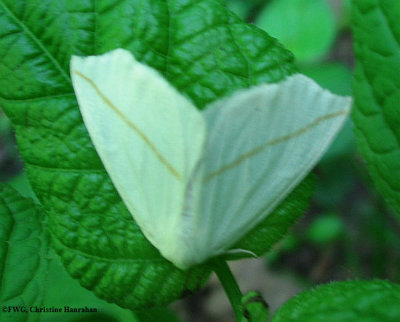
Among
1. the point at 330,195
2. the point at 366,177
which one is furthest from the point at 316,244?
the point at 366,177

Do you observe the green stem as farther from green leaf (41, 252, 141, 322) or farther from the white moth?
green leaf (41, 252, 141, 322)

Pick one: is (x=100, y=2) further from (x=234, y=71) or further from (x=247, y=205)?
(x=247, y=205)

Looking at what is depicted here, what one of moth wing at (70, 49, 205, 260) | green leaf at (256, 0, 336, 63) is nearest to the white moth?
moth wing at (70, 49, 205, 260)

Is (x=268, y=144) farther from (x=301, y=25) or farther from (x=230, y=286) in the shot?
(x=301, y=25)

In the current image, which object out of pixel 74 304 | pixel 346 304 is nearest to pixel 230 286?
pixel 346 304

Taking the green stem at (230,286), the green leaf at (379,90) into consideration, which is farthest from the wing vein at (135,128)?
the green leaf at (379,90)

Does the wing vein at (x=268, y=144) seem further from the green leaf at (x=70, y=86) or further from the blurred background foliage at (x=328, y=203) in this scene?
the blurred background foliage at (x=328, y=203)
